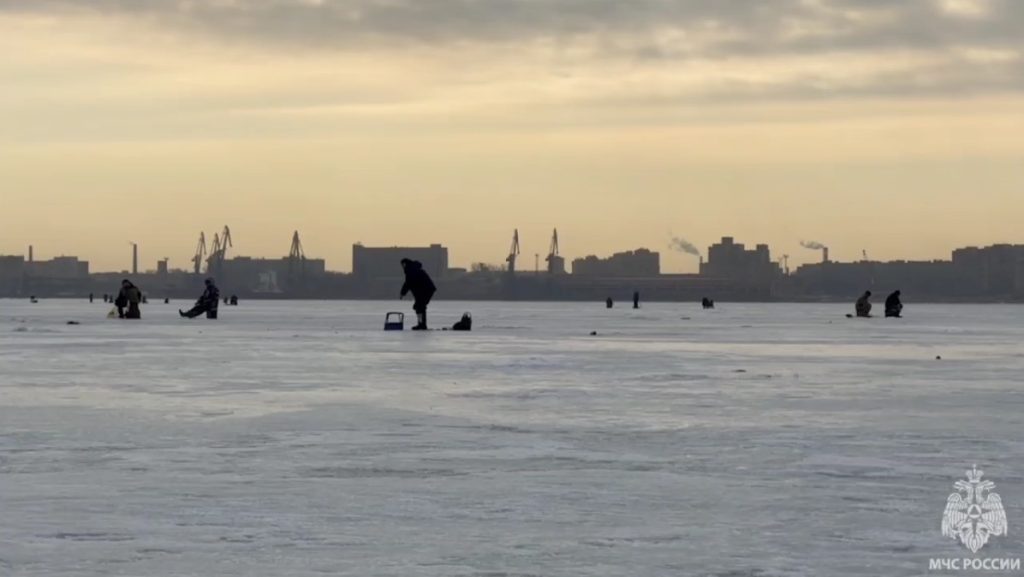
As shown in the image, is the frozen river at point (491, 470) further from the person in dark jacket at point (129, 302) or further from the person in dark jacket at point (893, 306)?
the person in dark jacket at point (893, 306)

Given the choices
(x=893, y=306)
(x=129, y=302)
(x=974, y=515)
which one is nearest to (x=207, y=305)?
(x=129, y=302)

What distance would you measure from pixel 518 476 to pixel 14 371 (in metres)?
14.1

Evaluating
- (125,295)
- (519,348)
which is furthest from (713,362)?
(125,295)

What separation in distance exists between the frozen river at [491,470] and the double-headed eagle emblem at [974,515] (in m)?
0.10

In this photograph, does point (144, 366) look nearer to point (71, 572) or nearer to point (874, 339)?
point (71, 572)

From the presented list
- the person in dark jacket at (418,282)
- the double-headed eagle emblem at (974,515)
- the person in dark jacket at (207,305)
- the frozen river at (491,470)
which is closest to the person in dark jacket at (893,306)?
the person in dark jacket at (207,305)

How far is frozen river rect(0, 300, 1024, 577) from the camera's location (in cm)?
764

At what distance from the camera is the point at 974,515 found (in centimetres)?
863

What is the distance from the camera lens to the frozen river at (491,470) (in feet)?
25.1

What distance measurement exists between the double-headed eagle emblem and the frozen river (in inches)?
3.9

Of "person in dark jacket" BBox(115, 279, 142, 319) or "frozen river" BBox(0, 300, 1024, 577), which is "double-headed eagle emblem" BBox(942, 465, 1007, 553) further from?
"person in dark jacket" BBox(115, 279, 142, 319)

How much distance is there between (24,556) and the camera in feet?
24.6

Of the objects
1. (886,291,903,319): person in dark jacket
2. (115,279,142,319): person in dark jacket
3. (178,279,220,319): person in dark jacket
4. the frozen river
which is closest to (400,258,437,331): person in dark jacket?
(178,279,220,319): person in dark jacket

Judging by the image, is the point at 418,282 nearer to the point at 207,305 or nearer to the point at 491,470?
the point at 207,305
